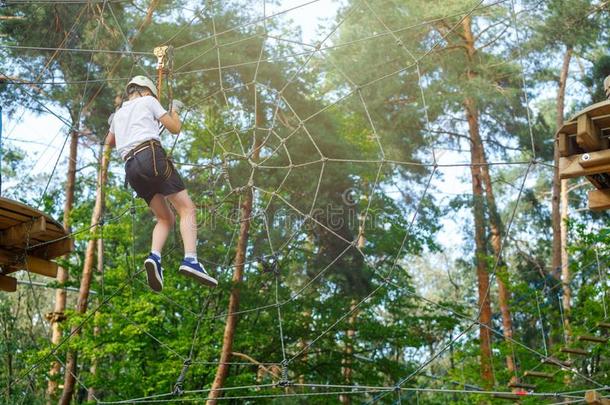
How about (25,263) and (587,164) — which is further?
(25,263)

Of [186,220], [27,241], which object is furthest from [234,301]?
[186,220]

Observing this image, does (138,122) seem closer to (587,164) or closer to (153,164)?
(153,164)

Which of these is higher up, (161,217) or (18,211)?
(18,211)

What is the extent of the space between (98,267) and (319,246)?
450 centimetres

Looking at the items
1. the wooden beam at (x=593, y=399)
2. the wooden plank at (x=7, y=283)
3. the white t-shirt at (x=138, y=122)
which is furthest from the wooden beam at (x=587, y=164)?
the wooden plank at (x=7, y=283)

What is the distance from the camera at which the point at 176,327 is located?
50.8ft

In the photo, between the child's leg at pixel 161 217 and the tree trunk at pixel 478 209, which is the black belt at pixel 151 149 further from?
the tree trunk at pixel 478 209

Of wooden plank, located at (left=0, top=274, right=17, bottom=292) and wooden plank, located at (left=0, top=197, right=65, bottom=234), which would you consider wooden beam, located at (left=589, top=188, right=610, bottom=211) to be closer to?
wooden plank, located at (left=0, top=197, right=65, bottom=234)

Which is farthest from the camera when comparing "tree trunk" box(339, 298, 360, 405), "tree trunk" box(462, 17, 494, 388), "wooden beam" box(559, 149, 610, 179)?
"tree trunk" box(462, 17, 494, 388)

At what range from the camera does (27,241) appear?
23.6ft

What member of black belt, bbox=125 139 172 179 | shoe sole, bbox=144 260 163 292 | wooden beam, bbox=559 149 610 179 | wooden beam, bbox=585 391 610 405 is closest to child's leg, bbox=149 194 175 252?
black belt, bbox=125 139 172 179

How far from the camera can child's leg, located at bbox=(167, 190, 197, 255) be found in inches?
231

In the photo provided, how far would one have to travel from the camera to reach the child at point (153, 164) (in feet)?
19.1

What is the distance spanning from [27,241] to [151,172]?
1.94 m
